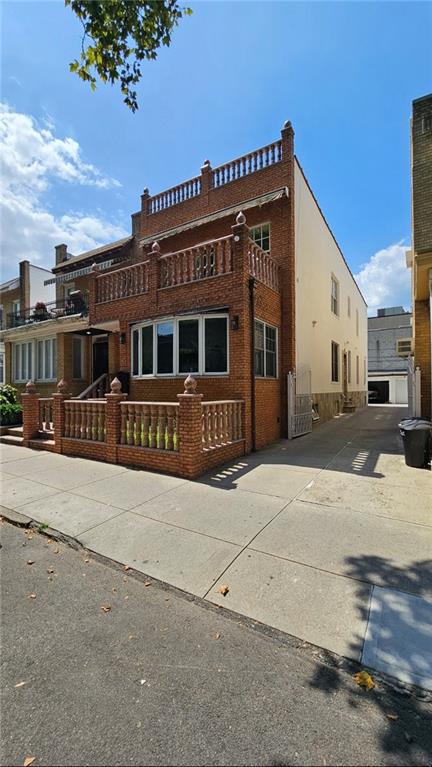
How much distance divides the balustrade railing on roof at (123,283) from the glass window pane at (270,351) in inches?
161

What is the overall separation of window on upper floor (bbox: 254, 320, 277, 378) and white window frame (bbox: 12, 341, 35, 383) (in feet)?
38.3

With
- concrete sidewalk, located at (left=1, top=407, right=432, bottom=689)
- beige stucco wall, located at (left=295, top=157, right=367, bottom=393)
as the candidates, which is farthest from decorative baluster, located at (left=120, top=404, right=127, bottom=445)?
beige stucco wall, located at (left=295, top=157, right=367, bottom=393)

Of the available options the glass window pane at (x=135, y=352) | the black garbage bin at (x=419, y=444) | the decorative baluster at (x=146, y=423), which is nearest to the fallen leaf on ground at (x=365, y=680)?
the decorative baluster at (x=146, y=423)

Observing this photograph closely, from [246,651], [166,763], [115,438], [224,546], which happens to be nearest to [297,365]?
[115,438]

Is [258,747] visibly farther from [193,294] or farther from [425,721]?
[193,294]

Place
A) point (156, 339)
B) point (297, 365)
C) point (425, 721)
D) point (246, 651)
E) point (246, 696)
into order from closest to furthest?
1. point (425, 721)
2. point (246, 696)
3. point (246, 651)
4. point (156, 339)
5. point (297, 365)

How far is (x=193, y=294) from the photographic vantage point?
30.4 ft

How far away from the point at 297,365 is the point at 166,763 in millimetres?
10238

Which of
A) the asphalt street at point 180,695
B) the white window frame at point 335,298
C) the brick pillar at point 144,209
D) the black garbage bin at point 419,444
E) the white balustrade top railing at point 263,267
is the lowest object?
the asphalt street at point 180,695

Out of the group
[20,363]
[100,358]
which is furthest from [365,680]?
[20,363]

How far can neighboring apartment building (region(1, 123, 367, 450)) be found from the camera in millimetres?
8742

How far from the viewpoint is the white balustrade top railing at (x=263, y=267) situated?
29.1 ft

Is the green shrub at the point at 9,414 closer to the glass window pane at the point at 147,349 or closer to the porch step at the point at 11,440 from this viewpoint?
the porch step at the point at 11,440

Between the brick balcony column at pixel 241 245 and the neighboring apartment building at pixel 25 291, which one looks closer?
the brick balcony column at pixel 241 245
